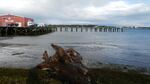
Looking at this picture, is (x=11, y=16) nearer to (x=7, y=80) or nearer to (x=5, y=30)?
(x=5, y=30)

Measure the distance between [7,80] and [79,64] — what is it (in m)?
3.33

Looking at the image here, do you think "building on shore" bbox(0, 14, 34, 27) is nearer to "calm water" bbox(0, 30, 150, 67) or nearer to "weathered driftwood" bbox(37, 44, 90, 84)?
"calm water" bbox(0, 30, 150, 67)

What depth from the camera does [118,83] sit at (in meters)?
10.5

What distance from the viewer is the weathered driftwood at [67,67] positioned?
6.74m

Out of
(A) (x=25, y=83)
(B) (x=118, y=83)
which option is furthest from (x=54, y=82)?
(B) (x=118, y=83)

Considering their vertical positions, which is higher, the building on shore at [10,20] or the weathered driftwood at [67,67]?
the building on shore at [10,20]

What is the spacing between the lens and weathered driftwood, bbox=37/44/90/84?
6.74 meters

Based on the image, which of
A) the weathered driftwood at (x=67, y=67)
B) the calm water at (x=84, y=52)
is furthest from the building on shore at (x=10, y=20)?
the weathered driftwood at (x=67, y=67)

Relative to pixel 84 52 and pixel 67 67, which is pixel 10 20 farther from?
pixel 67 67

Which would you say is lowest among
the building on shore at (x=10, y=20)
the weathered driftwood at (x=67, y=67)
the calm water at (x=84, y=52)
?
the calm water at (x=84, y=52)

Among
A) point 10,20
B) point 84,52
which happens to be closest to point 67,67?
point 84,52

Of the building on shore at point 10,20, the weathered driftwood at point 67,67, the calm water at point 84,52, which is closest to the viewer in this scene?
the weathered driftwood at point 67,67

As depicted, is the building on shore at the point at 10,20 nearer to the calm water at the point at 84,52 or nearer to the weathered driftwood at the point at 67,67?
the calm water at the point at 84,52

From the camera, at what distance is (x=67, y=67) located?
686 centimetres
